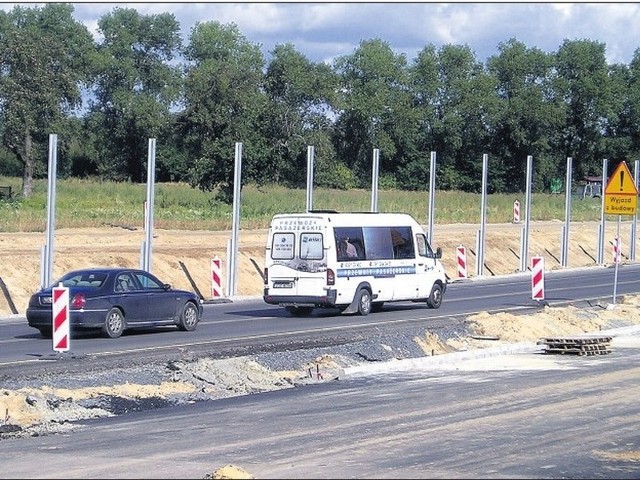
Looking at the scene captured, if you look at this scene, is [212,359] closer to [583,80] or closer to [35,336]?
[35,336]

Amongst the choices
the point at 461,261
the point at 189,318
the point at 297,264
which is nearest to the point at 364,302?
the point at 297,264

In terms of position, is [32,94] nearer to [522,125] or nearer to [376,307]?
[376,307]

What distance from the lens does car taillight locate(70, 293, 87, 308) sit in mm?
23469

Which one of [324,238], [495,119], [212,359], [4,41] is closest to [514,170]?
[495,119]

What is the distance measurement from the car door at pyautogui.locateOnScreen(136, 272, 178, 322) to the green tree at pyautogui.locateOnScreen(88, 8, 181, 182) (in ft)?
195

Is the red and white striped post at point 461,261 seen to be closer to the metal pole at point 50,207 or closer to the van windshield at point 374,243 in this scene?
the van windshield at point 374,243

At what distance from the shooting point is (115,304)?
24.0 metres

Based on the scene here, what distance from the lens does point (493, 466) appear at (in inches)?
458

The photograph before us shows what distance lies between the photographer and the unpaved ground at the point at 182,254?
119 ft

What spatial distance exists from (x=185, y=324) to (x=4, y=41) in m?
43.3

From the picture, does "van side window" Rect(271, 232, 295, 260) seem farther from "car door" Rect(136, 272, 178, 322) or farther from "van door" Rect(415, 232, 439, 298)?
"car door" Rect(136, 272, 178, 322)

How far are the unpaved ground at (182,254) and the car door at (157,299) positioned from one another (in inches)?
306

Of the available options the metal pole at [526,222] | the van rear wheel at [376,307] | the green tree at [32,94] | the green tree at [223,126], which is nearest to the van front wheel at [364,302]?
the van rear wheel at [376,307]

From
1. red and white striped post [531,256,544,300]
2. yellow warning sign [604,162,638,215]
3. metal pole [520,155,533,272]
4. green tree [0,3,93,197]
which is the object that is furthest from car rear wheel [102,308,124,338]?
green tree [0,3,93,197]
